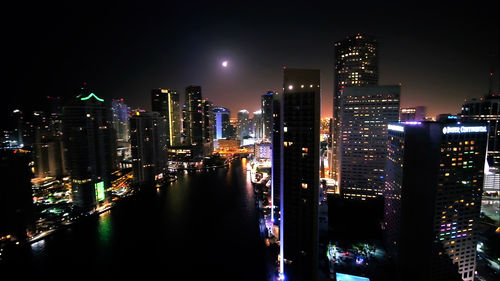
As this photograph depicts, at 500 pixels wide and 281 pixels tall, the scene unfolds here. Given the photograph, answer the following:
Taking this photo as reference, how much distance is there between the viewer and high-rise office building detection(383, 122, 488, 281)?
1398 centimetres

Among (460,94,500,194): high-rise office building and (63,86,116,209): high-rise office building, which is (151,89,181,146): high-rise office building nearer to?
(63,86,116,209): high-rise office building

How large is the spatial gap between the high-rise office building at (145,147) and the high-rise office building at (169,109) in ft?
90.4

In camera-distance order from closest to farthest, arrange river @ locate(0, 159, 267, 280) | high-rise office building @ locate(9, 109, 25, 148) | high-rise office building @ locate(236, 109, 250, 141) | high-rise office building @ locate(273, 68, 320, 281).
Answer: high-rise office building @ locate(273, 68, 320, 281) < river @ locate(0, 159, 267, 280) < high-rise office building @ locate(9, 109, 25, 148) < high-rise office building @ locate(236, 109, 250, 141)

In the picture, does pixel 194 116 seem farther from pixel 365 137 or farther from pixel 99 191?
pixel 365 137

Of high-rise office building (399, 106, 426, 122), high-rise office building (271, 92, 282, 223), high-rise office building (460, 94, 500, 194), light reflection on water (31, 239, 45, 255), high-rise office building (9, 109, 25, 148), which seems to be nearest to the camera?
light reflection on water (31, 239, 45, 255)

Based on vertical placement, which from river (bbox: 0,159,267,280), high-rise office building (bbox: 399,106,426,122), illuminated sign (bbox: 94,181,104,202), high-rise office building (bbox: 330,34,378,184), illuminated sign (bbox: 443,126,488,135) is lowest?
river (bbox: 0,159,267,280)

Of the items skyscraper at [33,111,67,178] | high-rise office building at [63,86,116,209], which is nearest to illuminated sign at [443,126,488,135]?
high-rise office building at [63,86,116,209]

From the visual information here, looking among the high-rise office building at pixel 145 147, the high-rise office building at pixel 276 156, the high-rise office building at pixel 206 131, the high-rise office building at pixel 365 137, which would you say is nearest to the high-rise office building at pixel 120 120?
the high-rise office building at pixel 206 131

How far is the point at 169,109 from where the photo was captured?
67875 millimetres

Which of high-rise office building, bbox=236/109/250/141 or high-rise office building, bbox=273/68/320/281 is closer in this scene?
high-rise office building, bbox=273/68/320/281

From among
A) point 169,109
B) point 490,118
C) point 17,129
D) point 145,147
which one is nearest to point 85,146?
point 145,147

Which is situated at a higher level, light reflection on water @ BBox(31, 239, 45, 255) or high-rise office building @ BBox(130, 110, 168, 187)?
high-rise office building @ BBox(130, 110, 168, 187)

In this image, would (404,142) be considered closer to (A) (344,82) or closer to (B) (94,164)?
(A) (344,82)

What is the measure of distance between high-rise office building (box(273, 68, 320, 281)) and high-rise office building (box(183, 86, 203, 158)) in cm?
4448
